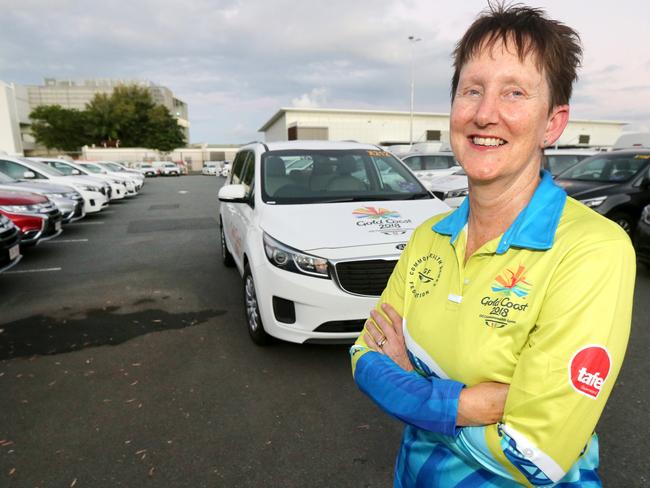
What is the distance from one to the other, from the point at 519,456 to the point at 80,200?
1158 centimetres

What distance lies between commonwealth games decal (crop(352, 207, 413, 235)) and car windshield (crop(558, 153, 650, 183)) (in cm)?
556

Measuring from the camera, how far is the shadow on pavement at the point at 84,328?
13.0ft

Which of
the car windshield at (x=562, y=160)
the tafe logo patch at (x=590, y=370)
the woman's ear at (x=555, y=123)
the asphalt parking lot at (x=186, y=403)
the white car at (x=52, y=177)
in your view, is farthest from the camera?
the car windshield at (x=562, y=160)

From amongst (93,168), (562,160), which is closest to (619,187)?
(562,160)

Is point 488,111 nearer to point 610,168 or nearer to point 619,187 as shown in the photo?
point 619,187

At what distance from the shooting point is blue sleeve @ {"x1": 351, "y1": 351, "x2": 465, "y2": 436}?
41.2 inches

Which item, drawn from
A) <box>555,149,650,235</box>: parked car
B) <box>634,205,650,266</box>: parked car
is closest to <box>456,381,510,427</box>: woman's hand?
<box>634,205,650,266</box>: parked car

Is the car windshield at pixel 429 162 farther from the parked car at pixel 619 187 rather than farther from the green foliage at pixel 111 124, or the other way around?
the green foliage at pixel 111 124

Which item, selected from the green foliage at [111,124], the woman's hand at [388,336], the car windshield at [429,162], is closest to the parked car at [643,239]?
the woman's hand at [388,336]

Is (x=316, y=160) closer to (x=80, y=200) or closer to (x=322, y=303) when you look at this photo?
(x=322, y=303)

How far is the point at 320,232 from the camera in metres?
3.40

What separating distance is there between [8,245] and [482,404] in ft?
20.3

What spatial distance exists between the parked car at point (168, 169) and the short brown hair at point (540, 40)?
45637 mm

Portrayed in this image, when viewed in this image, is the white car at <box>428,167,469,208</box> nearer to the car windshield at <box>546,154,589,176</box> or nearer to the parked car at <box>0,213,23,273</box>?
the car windshield at <box>546,154,589,176</box>
